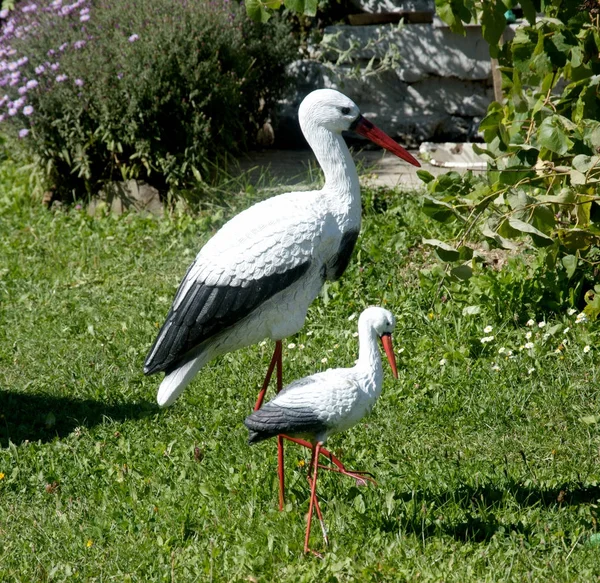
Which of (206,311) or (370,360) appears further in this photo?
(206,311)

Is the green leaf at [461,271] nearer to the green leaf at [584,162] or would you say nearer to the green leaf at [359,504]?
the green leaf at [584,162]

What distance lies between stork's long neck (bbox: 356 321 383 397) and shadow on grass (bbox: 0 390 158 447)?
1734mm

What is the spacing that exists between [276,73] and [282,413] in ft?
18.0

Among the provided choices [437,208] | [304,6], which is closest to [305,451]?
[437,208]

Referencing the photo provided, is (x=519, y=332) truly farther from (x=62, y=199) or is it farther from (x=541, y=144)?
(x=62, y=199)

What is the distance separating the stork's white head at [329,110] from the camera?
3.78 metres

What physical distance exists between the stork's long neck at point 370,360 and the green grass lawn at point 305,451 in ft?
1.80

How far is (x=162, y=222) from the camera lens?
7344 mm

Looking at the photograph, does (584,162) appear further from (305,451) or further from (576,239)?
(305,451)

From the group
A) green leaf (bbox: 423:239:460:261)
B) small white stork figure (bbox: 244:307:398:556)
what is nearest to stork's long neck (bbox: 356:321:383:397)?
small white stork figure (bbox: 244:307:398:556)

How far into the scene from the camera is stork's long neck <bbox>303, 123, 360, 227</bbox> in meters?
3.78

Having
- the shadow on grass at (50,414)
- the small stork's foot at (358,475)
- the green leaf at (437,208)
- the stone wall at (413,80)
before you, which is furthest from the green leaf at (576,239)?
the stone wall at (413,80)

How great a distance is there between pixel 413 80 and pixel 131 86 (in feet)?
9.13

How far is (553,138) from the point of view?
398cm
